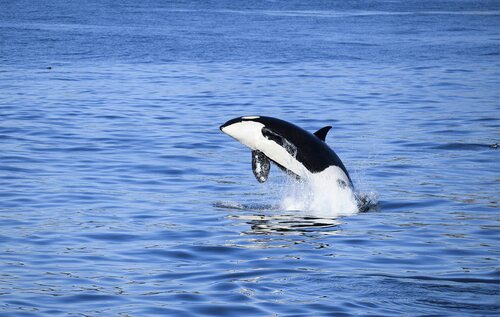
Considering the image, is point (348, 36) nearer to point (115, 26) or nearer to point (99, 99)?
point (115, 26)

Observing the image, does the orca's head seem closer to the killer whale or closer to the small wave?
the killer whale

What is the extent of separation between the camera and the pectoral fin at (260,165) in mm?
12930

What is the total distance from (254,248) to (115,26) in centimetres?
3130

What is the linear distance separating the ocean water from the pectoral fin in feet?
1.44

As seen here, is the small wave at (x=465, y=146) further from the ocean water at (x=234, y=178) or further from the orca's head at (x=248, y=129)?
the orca's head at (x=248, y=129)

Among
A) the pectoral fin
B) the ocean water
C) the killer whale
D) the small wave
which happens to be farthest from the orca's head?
the small wave

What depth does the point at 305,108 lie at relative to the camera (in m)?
22.8

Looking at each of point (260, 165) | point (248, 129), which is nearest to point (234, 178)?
point (260, 165)

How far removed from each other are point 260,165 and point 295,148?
70cm

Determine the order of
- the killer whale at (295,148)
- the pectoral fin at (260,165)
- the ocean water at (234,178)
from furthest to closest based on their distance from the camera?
1. the pectoral fin at (260,165)
2. the killer whale at (295,148)
3. the ocean water at (234,178)

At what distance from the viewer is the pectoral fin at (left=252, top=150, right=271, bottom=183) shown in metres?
12.9

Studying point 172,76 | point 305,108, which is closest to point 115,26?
point 172,76

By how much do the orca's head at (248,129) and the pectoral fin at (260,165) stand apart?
0.12 meters

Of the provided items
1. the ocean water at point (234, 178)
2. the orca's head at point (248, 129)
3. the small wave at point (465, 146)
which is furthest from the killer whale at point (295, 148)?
the small wave at point (465, 146)
